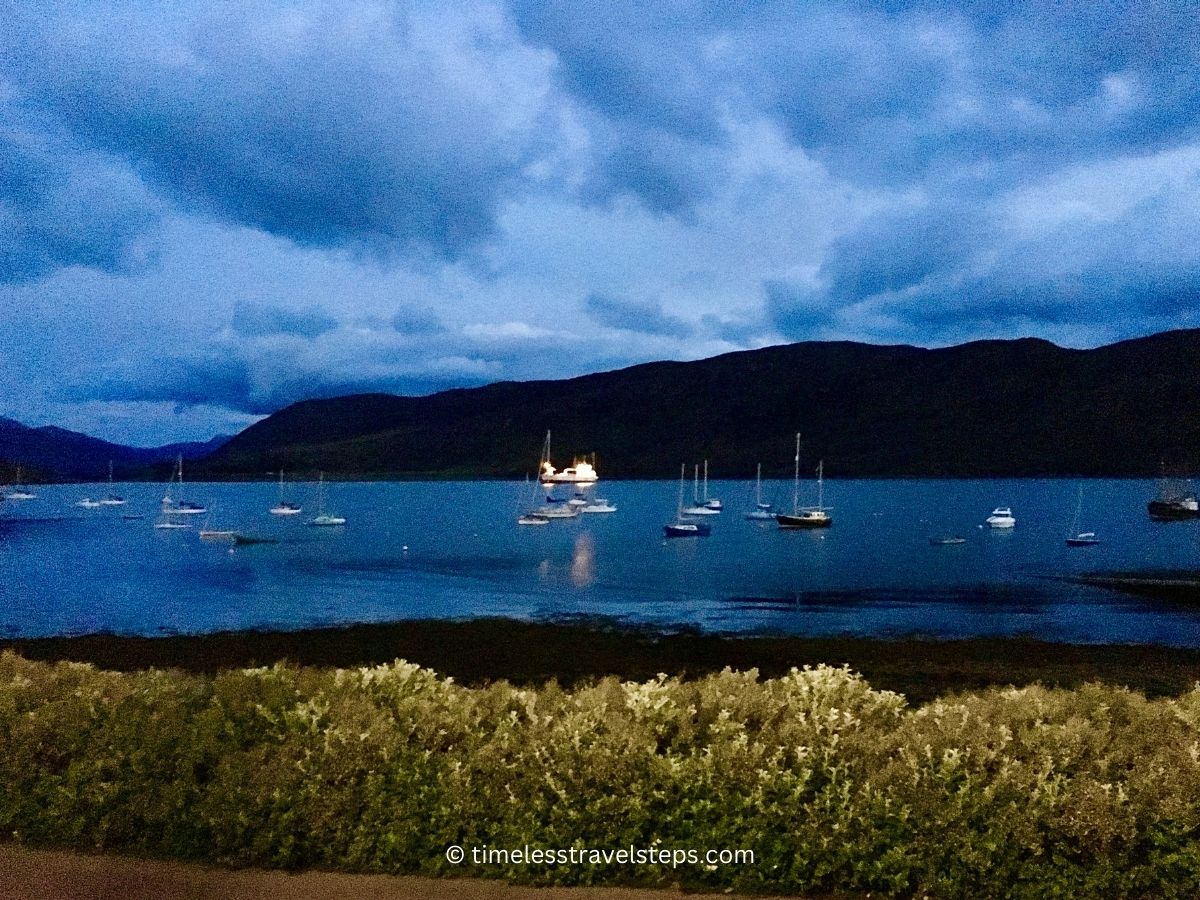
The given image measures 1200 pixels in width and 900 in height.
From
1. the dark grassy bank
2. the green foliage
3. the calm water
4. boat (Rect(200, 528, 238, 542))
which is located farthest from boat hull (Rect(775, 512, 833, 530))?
the green foliage

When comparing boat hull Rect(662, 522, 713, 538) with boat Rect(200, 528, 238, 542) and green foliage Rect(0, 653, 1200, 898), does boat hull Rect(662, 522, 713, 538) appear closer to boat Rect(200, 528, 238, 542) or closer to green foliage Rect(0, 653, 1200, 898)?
boat Rect(200, 528, 238, 542)

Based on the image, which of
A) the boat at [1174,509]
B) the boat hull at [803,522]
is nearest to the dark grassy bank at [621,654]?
the boat hull at [803,522]

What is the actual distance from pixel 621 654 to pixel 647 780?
22.2m

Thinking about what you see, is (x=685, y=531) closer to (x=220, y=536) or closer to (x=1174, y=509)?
(x=220, y=536)

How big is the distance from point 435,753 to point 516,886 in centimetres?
91

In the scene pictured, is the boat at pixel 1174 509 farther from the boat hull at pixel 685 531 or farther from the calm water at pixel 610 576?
the boat hull at pixel 685 531

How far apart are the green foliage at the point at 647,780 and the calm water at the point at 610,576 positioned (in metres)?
28.0

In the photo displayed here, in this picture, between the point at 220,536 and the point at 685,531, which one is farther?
the point at 685,531

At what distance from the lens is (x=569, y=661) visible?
25969 mm

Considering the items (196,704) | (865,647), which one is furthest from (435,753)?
(865,647)

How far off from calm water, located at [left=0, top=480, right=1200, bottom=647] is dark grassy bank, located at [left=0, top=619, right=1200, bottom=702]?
477 cm

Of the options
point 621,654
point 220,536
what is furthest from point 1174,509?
point 621,654

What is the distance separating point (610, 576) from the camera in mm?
59156

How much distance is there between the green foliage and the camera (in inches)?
220
